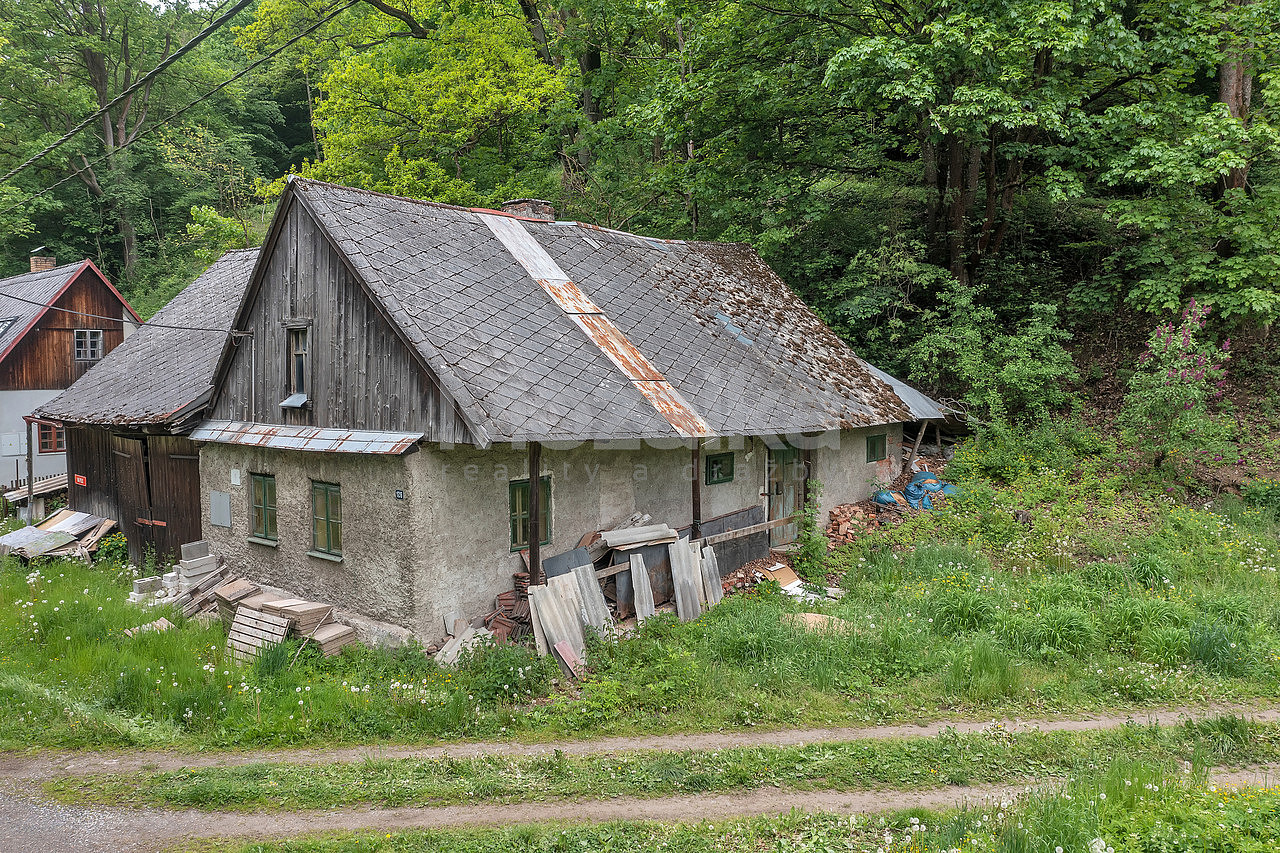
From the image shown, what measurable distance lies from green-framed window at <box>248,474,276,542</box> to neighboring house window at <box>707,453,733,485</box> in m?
7.07

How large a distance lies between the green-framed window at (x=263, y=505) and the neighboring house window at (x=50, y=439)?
1639 cm

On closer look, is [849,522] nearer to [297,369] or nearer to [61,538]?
[297,369]

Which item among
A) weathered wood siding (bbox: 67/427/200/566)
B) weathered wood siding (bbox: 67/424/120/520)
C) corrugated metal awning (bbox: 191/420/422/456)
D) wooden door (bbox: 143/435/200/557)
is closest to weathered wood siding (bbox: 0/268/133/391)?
weathered wood siding (bbox: 67/424/120/520)

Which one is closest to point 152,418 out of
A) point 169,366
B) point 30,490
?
point 169,366

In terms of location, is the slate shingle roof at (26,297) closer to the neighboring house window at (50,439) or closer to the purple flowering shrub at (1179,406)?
the neighboring house window at (50,439)

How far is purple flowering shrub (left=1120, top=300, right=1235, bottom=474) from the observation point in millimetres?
13016

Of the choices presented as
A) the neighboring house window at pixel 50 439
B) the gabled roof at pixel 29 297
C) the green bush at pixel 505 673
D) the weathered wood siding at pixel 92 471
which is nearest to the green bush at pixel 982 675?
the green bush at pixel 505 673

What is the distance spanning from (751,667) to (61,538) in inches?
588

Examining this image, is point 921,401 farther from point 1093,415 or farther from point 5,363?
point 5,363

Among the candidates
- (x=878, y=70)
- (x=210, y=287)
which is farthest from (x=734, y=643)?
(x=210, y=287)

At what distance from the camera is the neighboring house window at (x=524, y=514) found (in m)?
9.65

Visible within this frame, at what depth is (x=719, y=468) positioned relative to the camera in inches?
487

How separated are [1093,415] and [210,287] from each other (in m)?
21.6

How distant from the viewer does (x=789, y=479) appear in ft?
45.5
